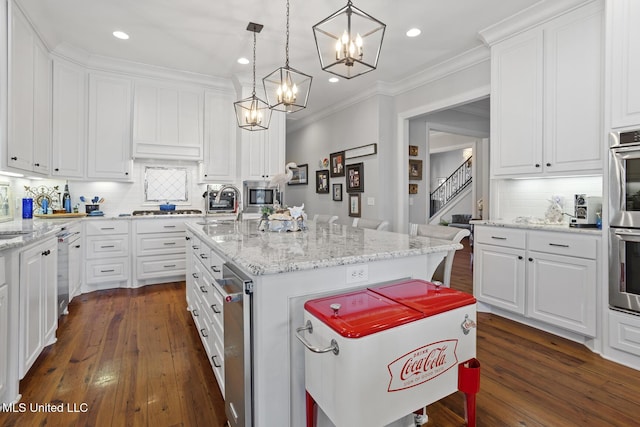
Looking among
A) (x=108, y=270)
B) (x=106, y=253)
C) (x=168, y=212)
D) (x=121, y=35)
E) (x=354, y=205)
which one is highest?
(x=121, y=35)

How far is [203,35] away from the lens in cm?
351

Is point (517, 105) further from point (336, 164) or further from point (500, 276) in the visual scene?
point (336, 164)

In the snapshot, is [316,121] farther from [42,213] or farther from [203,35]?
[42,213]

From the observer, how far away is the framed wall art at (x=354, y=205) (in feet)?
17.7

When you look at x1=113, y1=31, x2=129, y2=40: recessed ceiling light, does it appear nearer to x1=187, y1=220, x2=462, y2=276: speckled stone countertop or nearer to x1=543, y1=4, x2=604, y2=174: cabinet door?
x1=187, y1=220, x2=462, y2=276: speckled stone countertop

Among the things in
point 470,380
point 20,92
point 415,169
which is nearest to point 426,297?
point 470,380

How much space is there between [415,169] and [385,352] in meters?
4.59

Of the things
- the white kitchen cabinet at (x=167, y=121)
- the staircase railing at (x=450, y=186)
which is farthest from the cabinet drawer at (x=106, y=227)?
the staircase railing at (x=450, y=186)

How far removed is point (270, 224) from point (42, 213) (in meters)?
3.20

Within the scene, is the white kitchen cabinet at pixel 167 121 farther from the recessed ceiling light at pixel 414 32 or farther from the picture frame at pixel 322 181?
the recessed ceiling light at pixel 414 32

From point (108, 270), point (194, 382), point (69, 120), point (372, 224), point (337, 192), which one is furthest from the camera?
point (337, 192)

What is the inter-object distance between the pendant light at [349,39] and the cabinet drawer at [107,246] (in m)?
3.36

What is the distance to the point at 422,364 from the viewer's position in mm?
1275

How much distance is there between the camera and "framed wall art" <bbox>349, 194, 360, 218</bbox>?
5.39 meters
